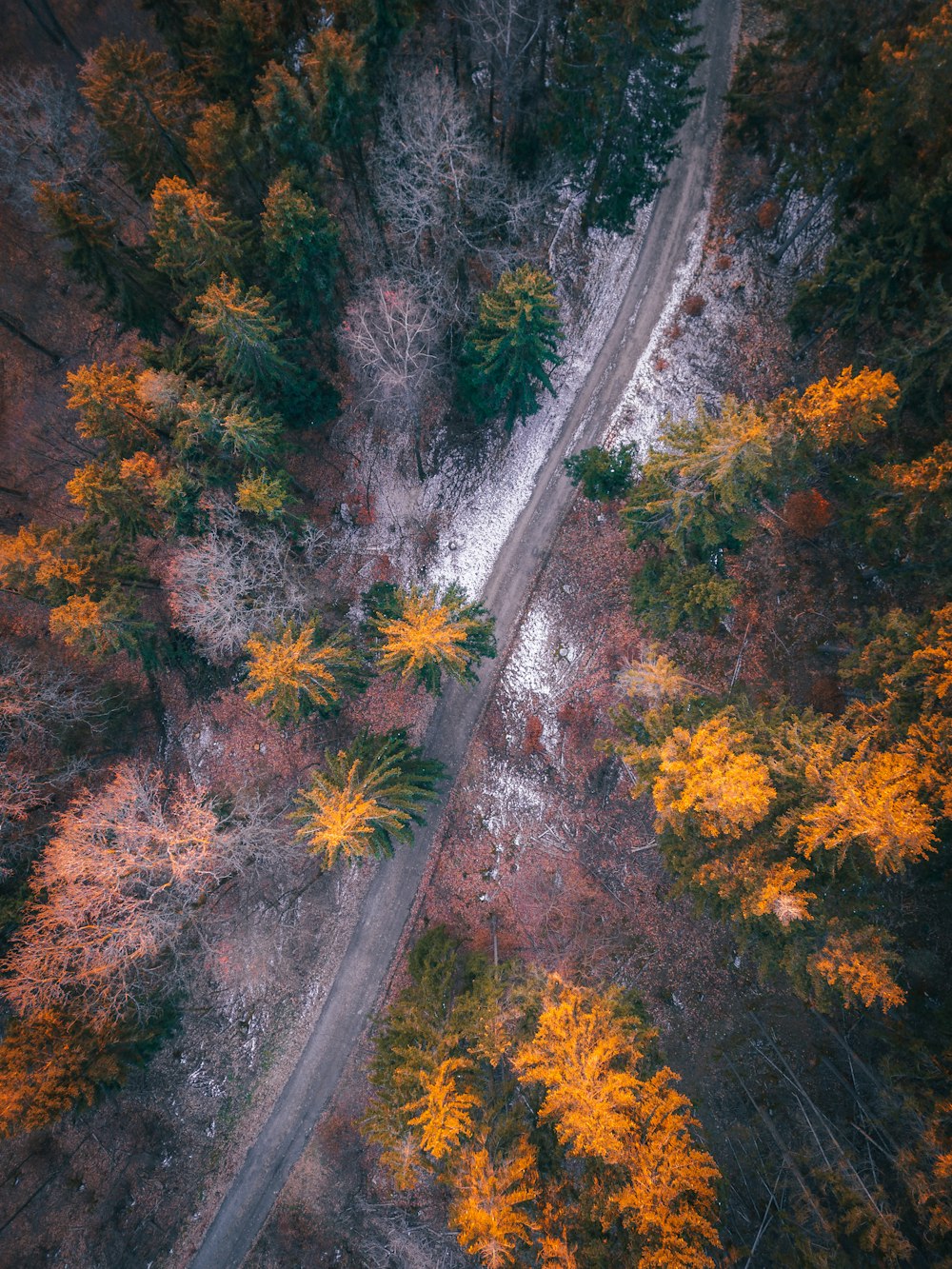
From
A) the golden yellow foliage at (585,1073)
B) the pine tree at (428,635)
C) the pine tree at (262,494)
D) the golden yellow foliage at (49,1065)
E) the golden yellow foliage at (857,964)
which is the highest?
the pine tree at (262,494)

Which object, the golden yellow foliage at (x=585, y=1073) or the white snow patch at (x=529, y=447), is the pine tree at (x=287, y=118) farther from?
the golden yellow foliage at (x=585, y=1073)

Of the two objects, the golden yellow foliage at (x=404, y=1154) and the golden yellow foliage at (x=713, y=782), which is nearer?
the golden yellow foliage at (x=713, y=782)

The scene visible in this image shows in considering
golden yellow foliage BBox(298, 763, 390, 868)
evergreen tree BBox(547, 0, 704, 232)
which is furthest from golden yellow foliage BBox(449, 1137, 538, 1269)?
evergreen tree BBox(547, 0, 704, 232)

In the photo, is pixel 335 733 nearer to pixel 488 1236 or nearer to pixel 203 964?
pixel 203 964

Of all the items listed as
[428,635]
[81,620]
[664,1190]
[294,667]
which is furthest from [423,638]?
[664,1190]

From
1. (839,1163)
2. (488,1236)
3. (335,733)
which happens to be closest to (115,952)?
(335,733)

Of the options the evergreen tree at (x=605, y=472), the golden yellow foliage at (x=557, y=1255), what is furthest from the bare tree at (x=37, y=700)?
the golden yellow foliage at (x=557, y=1255)

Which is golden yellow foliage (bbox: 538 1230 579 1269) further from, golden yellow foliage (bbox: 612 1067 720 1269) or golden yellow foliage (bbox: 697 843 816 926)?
golden yellow foliage (bbox: 697 843 816 926)
